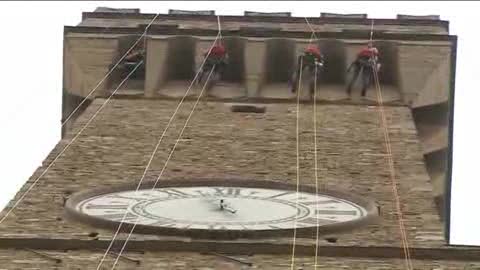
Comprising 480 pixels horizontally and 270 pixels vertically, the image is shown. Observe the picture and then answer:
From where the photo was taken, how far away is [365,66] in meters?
19.6

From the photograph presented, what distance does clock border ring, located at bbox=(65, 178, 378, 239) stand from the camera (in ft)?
46.3

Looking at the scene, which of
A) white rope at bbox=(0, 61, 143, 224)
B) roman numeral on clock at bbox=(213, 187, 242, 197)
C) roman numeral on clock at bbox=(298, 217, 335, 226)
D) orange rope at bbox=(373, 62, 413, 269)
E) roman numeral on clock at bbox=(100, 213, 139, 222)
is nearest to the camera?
orange rope at bbox=(373, 62, 413, 269)

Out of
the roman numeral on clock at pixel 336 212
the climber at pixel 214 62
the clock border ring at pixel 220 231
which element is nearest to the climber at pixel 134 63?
the climber at pixel 214 62

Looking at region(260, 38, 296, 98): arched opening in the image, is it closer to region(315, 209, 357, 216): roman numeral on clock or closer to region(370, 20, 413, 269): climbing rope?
region(370, 20, 413, 269): climbing rope

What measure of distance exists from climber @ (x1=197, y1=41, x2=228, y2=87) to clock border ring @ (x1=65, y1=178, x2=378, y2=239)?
407 centimetres

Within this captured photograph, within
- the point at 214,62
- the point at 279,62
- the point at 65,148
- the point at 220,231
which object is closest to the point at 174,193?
the point at 220,231

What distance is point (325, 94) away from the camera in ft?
65.1

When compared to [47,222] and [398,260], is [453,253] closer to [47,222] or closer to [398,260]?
[398,260]

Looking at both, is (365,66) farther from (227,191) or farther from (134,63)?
(227,191)

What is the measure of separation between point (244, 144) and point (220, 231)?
3500 millimetres

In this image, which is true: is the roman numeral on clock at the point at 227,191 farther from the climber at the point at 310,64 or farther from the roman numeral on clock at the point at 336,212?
the climber at the point at 310,64

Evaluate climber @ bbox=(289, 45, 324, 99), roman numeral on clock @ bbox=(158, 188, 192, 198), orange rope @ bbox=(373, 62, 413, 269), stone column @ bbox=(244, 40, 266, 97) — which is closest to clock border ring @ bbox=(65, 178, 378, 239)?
roman numeral on clock @ bbox=(158, 188, 192, 198)

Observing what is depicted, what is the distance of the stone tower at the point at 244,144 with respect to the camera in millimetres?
13797

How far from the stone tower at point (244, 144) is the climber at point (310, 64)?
6.6 inches
